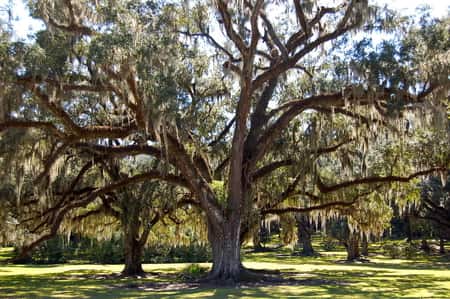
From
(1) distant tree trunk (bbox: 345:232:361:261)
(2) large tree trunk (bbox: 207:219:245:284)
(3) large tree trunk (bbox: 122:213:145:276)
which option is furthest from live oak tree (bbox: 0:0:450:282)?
(1) distant tree trunk (bbox: 345:232:361:261)

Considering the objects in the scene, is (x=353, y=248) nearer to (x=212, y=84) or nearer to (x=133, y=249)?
(x=133, y=249)

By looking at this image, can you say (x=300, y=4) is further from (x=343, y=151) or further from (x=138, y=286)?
(x=138, y=286)

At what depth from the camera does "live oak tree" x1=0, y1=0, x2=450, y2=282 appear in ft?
35.2

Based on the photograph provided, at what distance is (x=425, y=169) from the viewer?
53.5 ft

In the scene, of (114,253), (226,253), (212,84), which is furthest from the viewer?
(114,253)

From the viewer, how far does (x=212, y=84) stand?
15367 mm

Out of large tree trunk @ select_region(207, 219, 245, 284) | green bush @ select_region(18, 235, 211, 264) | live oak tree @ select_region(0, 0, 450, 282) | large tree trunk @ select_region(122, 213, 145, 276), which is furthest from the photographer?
green bush @ select_region(18, 235, 211, 264)

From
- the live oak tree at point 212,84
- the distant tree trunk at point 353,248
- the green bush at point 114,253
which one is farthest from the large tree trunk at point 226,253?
the distant tree trunk at point 353,248

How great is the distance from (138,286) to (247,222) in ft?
14.4

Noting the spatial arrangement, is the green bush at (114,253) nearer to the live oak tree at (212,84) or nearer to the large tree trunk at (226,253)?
the live oak tree at (212,84)

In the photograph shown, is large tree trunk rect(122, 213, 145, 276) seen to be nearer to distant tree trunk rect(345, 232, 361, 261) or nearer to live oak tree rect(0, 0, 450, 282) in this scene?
live oak tree rect(0, 0, 450, 282)

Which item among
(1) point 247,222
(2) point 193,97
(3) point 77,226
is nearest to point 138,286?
(1) point 247,222

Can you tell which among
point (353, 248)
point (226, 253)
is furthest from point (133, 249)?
point (353, 248)

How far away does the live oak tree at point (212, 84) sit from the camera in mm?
10742
